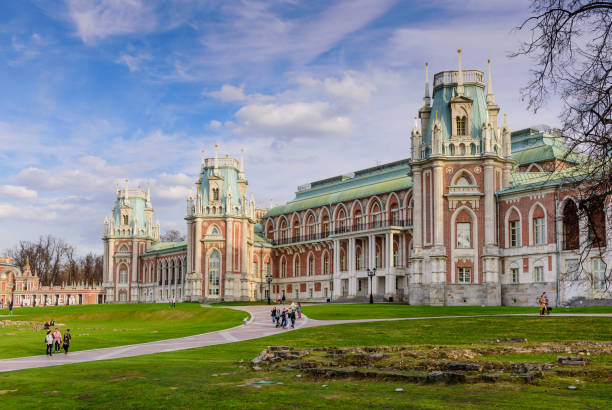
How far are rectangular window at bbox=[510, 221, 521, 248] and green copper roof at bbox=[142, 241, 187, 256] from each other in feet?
188

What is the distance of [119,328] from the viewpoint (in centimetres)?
5081

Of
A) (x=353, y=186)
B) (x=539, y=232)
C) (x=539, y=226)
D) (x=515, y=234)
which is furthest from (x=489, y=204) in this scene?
(x=353, y=186)

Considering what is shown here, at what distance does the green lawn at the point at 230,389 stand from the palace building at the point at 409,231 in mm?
20145

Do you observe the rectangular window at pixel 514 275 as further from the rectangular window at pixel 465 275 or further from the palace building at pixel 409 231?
the rectangular window at pixel 465 275

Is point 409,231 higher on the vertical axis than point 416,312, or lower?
higher

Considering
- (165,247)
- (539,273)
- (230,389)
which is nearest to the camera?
(230,389)

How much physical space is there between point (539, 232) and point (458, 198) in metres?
7.66

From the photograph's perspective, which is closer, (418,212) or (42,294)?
(418,212)

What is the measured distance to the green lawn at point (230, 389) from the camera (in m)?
16.0

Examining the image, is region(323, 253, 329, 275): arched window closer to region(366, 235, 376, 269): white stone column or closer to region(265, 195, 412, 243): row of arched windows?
region(265, 195, 412, 243): row of arched windows

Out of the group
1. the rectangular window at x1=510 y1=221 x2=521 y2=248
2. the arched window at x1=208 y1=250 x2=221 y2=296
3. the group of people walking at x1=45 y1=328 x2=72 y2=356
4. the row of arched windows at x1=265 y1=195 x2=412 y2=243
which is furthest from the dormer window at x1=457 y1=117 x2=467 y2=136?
the group of people walking at x1=45 y1=328 x2=72 y2=356

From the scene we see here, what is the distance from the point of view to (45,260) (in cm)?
14438

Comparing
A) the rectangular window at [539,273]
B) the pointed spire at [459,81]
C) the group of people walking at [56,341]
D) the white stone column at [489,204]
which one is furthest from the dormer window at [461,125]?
the group of people walking at [56,341]

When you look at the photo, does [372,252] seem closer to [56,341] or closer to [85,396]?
[56,341]
